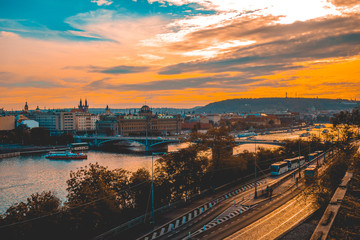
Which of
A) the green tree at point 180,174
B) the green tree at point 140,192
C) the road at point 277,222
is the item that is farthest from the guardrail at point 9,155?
the road at point 277,222

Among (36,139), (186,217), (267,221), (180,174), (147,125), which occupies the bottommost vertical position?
(186,217)

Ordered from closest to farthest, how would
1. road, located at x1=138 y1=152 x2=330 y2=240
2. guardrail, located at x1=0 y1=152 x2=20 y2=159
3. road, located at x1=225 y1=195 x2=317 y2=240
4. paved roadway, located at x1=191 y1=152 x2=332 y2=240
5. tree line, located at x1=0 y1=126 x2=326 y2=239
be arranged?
road, located at x1=225 y1=195 x2=317 y2=240, paved roadway, located at x1=191 y1=152 x2=332 y2=240, tree line, located at x1=0 y1=126 x2=326 y2=239, road, located at x1=138 y1=152 x2=330 y2=240, guardrail, located at x1=0 y1=152 x2=20 y2=159

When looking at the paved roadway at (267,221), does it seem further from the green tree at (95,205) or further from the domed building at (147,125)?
the domed building at (147,125)

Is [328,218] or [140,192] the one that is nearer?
[328,218]

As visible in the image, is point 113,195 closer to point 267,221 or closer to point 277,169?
point 267,221

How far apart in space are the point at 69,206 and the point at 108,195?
1.65 metres

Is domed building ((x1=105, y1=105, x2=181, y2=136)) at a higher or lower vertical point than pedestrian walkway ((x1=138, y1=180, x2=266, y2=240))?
higher

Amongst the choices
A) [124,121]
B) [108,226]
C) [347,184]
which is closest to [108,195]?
[108,226]

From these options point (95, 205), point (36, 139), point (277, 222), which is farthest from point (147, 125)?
point (277, 222)

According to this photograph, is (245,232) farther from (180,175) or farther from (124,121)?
(124,121)

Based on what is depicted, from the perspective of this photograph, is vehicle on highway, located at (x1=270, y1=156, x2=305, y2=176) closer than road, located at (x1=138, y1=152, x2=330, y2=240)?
No

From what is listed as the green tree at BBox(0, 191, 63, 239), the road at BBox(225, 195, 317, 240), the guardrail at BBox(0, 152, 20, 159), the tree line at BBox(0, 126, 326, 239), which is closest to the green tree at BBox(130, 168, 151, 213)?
the tree line at BBox(0, 126, 326, 239)

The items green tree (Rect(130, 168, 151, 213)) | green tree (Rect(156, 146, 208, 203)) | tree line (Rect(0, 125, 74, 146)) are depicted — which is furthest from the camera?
tree line (Rect(0, 125, 74, 146))

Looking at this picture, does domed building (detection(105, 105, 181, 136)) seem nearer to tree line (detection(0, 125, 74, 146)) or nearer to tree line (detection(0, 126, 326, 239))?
tree line (detection(0, 125, 74, 146))
